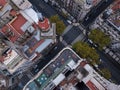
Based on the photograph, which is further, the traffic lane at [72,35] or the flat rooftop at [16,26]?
the traffic lane at [72,35]

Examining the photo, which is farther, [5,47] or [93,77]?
[5,47]

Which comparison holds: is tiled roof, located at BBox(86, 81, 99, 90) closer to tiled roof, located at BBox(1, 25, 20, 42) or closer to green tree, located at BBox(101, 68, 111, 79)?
green tree, located at BBox(101, 68, 111, 79)

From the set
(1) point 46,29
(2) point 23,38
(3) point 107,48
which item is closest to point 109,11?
(3) point 107,48

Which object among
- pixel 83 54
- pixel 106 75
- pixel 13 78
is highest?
pixel 13 78

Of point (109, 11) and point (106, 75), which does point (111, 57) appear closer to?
point (106, 75)

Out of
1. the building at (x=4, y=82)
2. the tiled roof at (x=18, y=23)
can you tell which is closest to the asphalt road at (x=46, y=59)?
the building at (x=4, y=82)

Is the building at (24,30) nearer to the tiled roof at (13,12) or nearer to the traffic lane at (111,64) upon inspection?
the tiled roof at (13,12)
